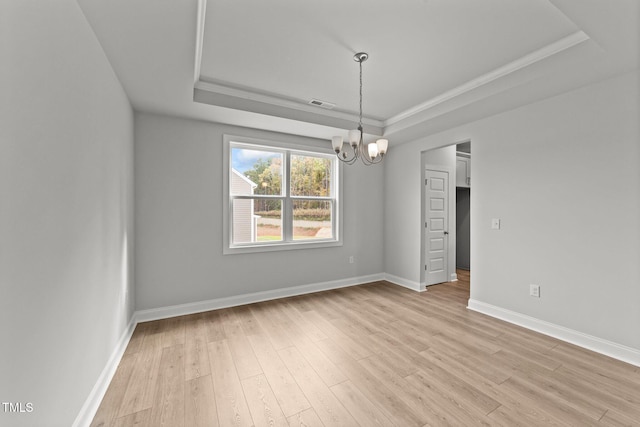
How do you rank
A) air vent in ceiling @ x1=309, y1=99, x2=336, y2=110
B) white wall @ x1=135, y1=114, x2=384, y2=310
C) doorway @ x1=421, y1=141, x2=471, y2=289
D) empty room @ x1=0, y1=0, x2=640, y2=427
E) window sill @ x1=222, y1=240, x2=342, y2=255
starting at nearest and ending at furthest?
empty room @ x1=0, y1=0, x2=640, y2=427 → white wall @ x1=135, y1=114, x2=384, y2=310 → air vent in ceiling @ x1=309, y1=99, x2=336, y2=110 → window sill @ x1=222, y1=240, x2=342, y2=255 → doorway @ x1=421, y1=141, x2=471, y2=289

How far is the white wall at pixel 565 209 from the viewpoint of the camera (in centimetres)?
237

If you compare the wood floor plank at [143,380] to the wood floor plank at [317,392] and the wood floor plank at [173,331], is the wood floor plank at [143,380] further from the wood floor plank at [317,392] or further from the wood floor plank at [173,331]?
the wood floor plank at [317,392]

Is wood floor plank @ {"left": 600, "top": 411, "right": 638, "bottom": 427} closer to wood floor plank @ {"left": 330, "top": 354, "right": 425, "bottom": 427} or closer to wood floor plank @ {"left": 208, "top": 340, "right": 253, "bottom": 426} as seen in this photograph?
wood floor plank @ {"left": 330, "top": 354, "right": 425, "bottom": 427}

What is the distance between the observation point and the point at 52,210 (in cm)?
128

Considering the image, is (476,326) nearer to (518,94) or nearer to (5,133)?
(518,94)

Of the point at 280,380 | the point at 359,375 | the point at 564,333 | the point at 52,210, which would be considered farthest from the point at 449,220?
the point at 52,210

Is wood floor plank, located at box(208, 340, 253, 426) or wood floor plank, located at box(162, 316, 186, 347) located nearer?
wood floor plank, located at box(208, 340, 253, 426)

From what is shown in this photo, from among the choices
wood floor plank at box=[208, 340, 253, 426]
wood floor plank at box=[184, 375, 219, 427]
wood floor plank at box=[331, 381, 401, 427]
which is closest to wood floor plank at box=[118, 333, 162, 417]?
wood floor plank at box=[184, 375, 219, 427]

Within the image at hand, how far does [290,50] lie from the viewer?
7.80ft

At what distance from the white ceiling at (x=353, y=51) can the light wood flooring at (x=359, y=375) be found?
248 centimetres

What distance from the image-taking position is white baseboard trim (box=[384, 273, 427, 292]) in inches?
171

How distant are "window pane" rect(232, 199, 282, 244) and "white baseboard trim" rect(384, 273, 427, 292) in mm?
2214

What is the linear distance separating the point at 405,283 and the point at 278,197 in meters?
2.61

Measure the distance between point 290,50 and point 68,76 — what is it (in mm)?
1606
